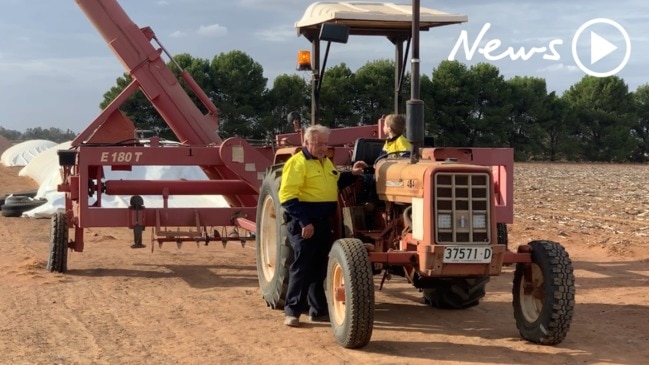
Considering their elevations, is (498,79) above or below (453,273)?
above

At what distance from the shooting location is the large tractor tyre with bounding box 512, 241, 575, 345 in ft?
20.6

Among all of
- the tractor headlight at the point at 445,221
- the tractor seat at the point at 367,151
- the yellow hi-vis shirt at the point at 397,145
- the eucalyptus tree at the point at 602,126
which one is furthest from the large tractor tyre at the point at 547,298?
the eucalyptus tree at the point at 602,126

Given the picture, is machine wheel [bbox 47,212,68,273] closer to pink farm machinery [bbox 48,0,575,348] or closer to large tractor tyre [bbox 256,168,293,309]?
pink farm machinery [bbox 48,0,575,348]

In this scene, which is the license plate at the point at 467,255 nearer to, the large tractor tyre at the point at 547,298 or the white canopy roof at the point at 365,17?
the large tractor tyre at the point at 547,298

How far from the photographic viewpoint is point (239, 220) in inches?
394

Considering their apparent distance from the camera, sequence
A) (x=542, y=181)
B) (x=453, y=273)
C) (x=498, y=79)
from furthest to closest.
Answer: (x=498, y=79)
(x=542, y=181)
(x=453, y=273)

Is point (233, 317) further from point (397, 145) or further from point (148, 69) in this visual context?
point (148, 69)

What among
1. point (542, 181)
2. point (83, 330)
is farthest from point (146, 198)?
point (542, 181)

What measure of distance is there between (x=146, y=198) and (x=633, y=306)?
11.0 meters

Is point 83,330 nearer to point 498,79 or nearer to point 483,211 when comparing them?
point 483,211

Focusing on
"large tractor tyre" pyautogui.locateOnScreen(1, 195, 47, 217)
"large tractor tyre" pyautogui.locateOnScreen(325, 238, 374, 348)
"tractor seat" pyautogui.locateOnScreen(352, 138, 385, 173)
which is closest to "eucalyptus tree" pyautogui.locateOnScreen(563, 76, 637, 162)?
"large tractor tyre" pyautogui.locateOnScreen(1, 195, 47, 217)

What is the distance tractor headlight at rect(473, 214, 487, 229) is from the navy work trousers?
1.46 meters

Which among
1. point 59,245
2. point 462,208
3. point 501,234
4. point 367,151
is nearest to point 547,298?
point 462,208

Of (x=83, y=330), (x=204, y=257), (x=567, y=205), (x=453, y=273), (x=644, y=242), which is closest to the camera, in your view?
(x=453, y=273)
